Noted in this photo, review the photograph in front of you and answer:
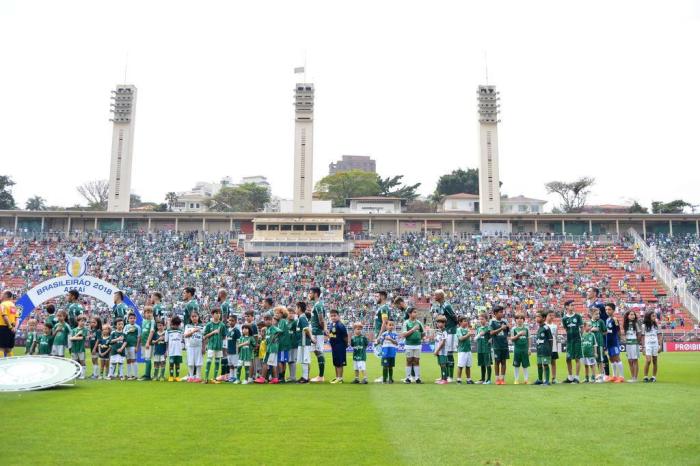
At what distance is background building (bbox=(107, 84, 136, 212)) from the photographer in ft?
191

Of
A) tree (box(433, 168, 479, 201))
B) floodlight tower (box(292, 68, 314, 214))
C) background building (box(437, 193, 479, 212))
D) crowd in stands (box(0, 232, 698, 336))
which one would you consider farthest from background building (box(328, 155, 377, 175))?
crowd in stands (box(0, 232, 698, 336))

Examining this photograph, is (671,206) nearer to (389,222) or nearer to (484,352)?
(389,222)

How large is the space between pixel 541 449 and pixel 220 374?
409 inches

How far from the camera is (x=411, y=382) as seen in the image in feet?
48.6

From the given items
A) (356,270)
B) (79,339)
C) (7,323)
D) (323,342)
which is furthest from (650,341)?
(356,270)

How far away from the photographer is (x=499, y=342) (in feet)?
48.8

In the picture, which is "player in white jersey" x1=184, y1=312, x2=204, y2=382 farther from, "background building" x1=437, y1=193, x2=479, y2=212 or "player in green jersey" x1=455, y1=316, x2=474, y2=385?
"background building" x1=437, y1=193, x2=479, y2=212

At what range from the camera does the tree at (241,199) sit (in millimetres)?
91188

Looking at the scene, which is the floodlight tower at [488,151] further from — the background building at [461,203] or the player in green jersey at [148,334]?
the player in green jersey at [148,334]

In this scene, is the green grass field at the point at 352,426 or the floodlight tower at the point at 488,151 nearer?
the green grass field at the point at 352,426

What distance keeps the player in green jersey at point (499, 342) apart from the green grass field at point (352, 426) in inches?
79.6

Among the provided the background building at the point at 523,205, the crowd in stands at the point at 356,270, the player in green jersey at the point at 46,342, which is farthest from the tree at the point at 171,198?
the player in green jersey at the point at 46,342

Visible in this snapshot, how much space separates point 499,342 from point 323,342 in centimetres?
434

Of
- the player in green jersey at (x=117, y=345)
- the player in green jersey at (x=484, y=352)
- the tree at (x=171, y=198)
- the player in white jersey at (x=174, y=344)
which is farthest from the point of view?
the tree at (x=171, y=198)
